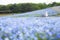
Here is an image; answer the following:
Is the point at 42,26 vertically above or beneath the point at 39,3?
beneath

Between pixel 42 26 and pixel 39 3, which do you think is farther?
pixel 39 3

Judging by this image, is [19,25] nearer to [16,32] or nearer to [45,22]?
[16,32]

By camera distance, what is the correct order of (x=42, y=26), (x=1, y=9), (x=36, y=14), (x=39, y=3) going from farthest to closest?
(x=39, y=3), (x=1, y=9), (x=36, y=14), (x=42, y=26)

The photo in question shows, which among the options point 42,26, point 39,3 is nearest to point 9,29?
point 42,26

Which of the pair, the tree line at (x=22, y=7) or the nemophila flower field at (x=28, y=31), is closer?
the nemophila flower field at (x=28, y=31)

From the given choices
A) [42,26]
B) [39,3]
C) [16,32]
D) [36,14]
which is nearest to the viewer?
[16,32]

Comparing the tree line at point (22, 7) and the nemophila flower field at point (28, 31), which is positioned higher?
the tree line at point (22, 7)

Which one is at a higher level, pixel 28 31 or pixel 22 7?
pixel 22 7

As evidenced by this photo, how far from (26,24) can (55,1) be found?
50.3 inches

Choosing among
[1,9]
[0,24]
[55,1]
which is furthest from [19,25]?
[55,1]

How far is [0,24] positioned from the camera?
1322 millimetres

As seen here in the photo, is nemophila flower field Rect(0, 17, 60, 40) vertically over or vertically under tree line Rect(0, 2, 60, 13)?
under

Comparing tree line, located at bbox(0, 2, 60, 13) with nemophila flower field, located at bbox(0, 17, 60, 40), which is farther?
tree line, located at bbox(0, 2, 60, 13)

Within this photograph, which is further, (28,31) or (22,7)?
(22,7)
